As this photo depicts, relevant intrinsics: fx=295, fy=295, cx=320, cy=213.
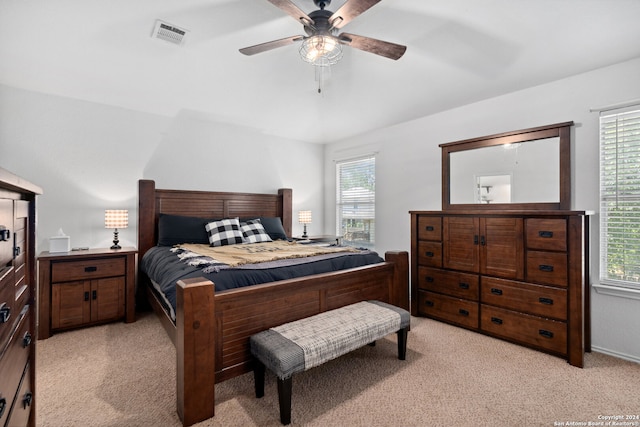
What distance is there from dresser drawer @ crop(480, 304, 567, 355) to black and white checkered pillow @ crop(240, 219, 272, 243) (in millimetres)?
2563

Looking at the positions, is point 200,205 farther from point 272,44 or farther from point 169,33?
point 272,44

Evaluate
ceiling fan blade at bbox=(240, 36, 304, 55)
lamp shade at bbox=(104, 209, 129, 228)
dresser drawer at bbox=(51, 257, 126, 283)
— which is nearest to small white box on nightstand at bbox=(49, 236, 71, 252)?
dresser drawer at bbox=(51, 257, 126, 283)

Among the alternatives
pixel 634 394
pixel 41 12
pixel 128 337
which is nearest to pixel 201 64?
pixel 41 12

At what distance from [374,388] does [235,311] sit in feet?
3.43

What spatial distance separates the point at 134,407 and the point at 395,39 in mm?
3325

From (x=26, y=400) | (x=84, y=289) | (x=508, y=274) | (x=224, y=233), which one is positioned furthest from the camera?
(x=224, y=233)

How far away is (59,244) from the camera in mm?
2941

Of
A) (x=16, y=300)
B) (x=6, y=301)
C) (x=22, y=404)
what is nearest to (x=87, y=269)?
(x=22, y=404)

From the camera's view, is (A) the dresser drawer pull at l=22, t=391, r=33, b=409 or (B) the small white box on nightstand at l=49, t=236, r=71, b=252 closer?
(A) the dresser drawer pull at l=22, t=391, r=33, b=409

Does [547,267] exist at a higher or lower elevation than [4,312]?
lower

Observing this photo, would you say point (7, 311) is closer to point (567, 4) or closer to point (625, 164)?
point (567, 4)

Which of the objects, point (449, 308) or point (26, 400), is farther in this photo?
point (449, 308)

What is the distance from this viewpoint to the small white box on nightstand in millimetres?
2916

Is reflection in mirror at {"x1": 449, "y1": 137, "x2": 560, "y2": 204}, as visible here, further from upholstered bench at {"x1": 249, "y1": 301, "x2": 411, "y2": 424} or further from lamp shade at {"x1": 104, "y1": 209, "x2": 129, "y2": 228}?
lamp shade at {"x1": 104, "y1": 209, "x2": 129, "y2": 228}
